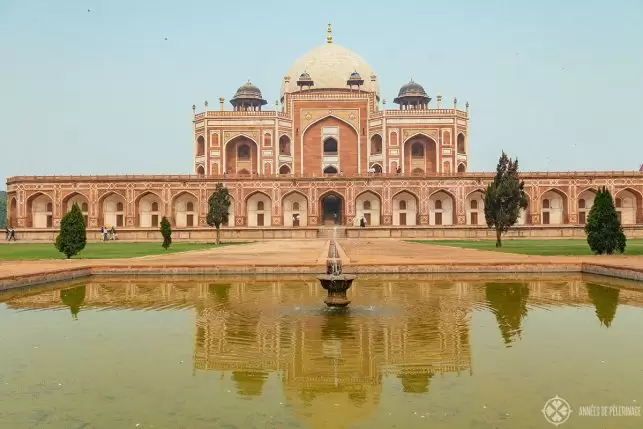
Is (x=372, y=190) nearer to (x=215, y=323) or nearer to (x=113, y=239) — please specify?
(x=113, y=239)

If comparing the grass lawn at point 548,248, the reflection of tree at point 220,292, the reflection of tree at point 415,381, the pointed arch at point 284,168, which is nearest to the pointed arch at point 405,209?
the pointed arch at point 284,168

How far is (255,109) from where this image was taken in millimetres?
46438

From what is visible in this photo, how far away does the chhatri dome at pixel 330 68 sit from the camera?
46.8 m

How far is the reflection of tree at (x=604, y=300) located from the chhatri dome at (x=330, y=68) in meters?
37.3

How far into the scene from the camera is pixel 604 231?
55.1 ft

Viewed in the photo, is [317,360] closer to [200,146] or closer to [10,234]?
[10,234]

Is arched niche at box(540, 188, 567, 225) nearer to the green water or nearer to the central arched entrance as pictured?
the central arched entrance

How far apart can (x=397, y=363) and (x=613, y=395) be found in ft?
5.31

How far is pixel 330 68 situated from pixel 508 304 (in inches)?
1609

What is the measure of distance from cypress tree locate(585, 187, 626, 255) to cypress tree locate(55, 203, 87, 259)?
13567mm

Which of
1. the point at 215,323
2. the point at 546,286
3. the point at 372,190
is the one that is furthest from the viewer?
the point at 372,190

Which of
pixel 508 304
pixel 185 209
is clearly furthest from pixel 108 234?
pixel 508 304

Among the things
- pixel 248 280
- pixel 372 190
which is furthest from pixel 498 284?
pixel 372 190

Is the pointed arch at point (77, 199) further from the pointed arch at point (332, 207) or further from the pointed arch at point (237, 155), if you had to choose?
the pointed arch at point (332, 207)
